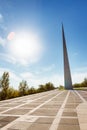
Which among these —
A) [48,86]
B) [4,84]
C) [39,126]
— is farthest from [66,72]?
[39,126]

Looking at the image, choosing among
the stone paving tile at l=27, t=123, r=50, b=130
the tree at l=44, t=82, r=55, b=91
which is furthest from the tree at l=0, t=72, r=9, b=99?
the stone paving tile at l=27, t=123, r=50, b=130

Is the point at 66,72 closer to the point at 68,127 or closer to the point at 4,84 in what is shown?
the point at 4,84

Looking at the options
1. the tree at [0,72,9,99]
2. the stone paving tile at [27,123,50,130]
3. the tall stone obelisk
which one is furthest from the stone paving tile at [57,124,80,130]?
the tall stone obelisk

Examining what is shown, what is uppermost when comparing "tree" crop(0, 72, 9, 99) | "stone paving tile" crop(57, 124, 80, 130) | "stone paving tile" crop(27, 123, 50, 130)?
"tree" crop(0, 72, 9, 99)

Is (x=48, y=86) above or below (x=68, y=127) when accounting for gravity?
above

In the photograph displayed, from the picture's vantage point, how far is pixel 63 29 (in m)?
69.9

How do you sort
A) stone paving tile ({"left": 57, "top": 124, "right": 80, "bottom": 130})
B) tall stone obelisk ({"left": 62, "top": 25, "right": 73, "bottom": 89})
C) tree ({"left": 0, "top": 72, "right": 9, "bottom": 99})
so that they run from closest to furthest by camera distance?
stone paving tile ({"left": 57, "top": 124, "right": 80, "bottom": 130}) < tree ({"left": 0, "top": 72, "right": 9, "bottom": 99}) < tall stone obelisk ({"left": 62, "top": 25, "right": 73, "bottom": 89})

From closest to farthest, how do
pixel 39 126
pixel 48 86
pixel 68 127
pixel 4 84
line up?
1. pixel 68 127
2. pixel 39 126
3. pixel 4 84
4. pixel 48 86

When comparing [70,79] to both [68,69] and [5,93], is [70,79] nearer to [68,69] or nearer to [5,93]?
[68,69]

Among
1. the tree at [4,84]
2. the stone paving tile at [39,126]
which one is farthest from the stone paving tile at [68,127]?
the tree at [4,84]

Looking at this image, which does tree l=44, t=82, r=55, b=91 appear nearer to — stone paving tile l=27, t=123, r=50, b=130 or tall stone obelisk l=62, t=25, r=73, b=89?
tall stone obelisk l=62, t=25, r=73, b=89

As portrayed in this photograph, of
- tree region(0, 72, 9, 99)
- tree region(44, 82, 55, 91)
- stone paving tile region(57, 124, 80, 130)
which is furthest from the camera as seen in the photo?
tree region(44, 82, 55, 91)

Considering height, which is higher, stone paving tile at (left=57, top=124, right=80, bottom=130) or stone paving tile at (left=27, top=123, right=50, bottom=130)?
stone paving tile at (left=27, top=123, right=50, bottom=130)

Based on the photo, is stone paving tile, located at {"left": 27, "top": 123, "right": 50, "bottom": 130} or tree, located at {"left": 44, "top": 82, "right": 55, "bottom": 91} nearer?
stone paving tile, located at {"left": 27, "top": 123, "right": 50, "bottom": 130}
